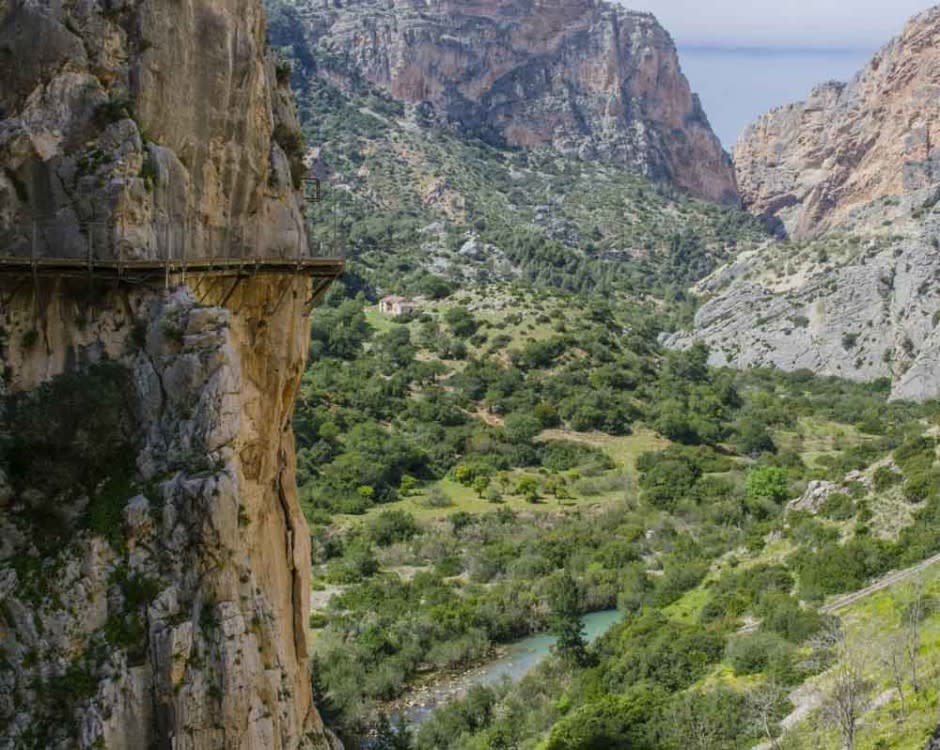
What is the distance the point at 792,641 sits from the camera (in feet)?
109

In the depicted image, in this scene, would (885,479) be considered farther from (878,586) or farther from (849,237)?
(849,237)

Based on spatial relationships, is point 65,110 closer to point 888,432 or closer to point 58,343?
point 58,343

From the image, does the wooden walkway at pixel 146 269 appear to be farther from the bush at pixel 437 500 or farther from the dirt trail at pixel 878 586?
the bush at pixel 437 500

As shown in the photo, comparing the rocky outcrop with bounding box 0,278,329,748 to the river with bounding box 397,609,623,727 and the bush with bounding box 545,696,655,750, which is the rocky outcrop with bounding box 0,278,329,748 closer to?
the bush with bounding box 545,696,655,750

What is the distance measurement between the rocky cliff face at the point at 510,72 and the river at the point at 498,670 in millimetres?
136860

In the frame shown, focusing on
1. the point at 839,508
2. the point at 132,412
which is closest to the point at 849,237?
the point at 839,508

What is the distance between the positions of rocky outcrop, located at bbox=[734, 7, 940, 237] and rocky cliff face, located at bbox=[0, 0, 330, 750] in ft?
467

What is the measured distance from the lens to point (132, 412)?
1536 cm

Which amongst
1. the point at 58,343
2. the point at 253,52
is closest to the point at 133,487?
the point at 58,343

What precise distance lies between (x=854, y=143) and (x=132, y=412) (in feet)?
549

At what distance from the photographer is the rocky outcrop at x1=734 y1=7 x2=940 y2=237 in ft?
505

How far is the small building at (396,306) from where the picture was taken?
9369 cm

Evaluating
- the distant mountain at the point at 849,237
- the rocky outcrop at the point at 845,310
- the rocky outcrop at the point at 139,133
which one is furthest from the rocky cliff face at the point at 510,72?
the rocky outcrop at the point at 139,133

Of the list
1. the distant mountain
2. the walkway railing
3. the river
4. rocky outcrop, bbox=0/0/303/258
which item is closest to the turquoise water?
the river
